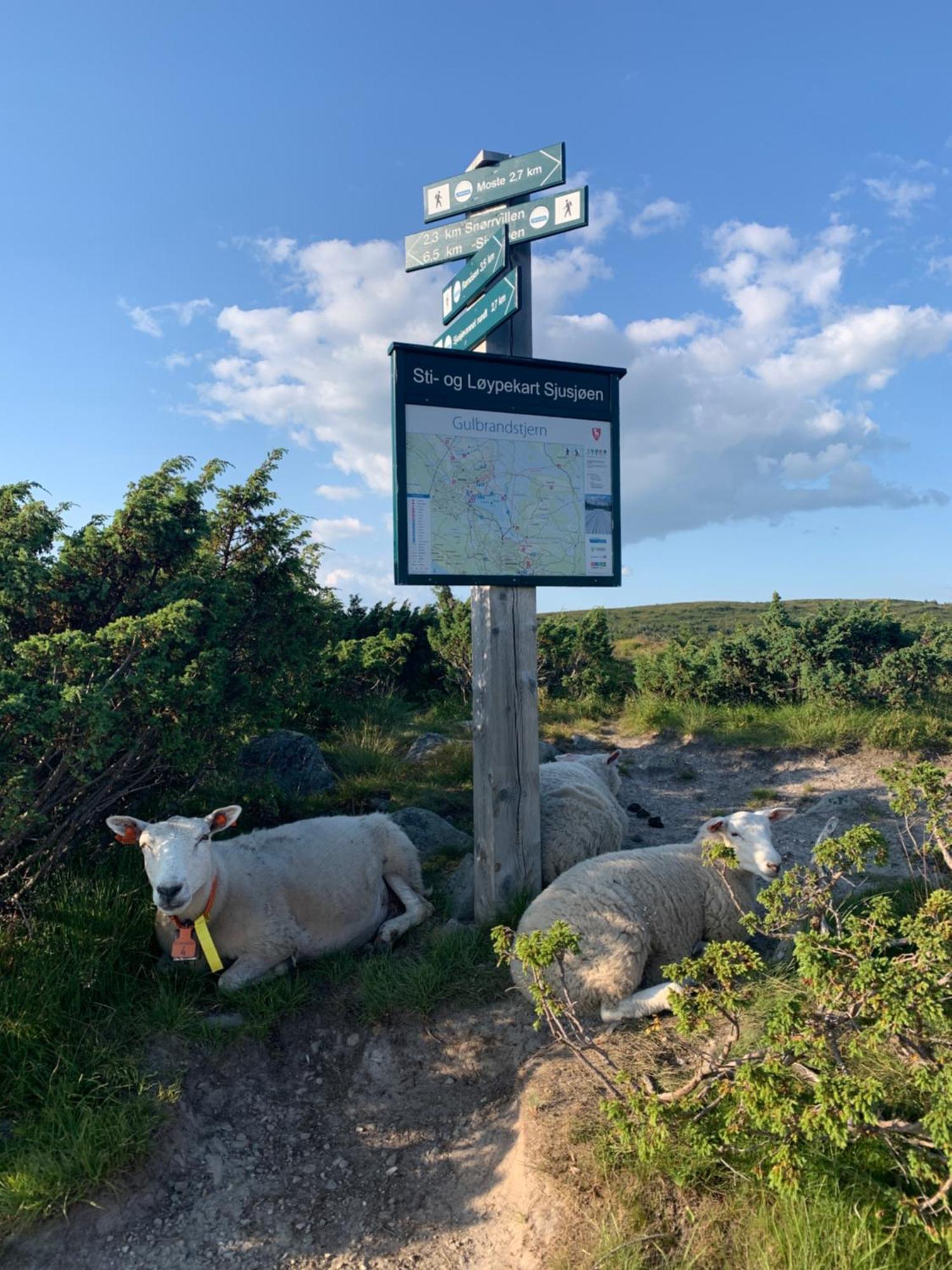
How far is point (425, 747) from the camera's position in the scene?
905cm

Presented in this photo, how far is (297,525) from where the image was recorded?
622cm

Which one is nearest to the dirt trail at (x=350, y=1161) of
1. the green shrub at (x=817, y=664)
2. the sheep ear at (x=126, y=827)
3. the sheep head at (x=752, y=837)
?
the sheep ear at (x=126, y=827)

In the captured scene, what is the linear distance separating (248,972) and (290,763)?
3302 millimetres

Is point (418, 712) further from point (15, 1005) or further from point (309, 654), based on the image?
point (15, 1005)

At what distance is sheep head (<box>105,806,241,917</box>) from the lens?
13.6ft

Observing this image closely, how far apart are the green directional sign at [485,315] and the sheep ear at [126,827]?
3310mm

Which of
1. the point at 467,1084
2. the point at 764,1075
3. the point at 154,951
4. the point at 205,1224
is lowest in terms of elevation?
the point at 205,1224

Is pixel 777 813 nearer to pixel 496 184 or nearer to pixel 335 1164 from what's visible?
pixel 335 1164

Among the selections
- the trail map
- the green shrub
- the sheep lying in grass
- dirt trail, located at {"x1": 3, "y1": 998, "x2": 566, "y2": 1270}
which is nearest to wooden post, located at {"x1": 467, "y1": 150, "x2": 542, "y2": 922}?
the trail map

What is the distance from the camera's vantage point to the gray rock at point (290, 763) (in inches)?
295

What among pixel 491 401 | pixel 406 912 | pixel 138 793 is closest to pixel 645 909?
pixel 406 912

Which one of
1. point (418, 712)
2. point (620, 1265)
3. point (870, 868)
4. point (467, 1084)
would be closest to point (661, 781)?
point (870, 868)

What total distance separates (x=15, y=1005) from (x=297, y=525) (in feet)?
11.8

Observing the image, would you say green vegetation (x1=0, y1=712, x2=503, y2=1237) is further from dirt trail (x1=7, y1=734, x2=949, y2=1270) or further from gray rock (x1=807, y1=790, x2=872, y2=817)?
gray rock (x1=807, y1=790, x2=872, y2=817)
